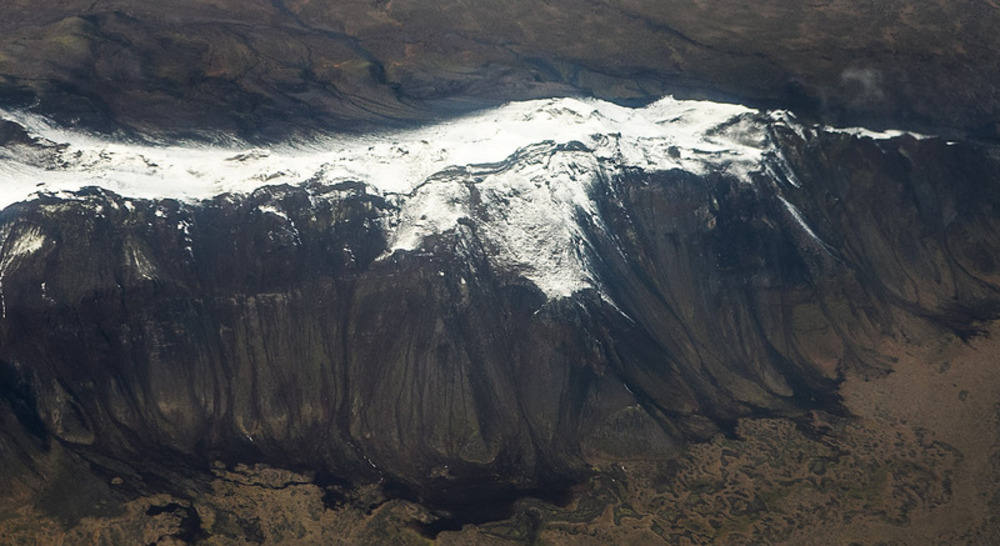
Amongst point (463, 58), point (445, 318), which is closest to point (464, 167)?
point (445, 318)

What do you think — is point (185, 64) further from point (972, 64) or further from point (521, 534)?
point (972, 64)

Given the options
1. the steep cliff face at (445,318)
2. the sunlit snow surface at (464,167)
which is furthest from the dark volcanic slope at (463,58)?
the steep cliff face at (445,318)

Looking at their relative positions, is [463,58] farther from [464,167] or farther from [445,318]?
[445,318]

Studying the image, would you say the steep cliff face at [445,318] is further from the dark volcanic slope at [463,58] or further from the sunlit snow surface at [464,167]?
the dark volcanic slope at [463,58]

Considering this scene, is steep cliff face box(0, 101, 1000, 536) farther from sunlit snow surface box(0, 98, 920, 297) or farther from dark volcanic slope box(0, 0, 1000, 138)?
dark volcanic slope box(0, 0, 1000, 138)

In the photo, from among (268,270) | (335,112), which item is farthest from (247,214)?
(335,112)
